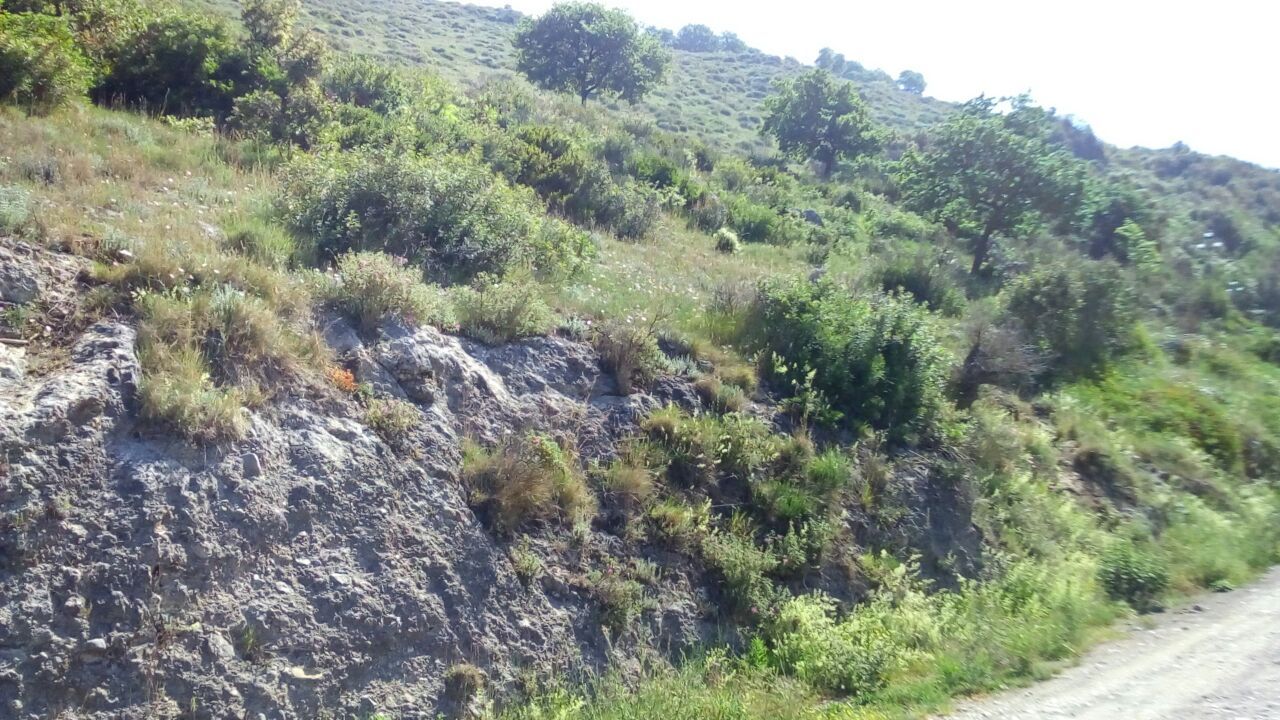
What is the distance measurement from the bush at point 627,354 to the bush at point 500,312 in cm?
62

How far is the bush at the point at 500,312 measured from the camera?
8.72 metres

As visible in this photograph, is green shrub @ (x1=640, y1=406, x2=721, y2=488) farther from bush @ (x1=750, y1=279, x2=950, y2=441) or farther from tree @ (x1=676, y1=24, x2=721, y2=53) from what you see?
tree @ (x1=676, y1=24, x2=721, y2=53)

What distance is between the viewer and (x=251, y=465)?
6.04 metres

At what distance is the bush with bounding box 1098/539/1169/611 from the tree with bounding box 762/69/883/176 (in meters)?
24.5

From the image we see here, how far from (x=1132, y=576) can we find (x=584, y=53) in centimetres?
3158

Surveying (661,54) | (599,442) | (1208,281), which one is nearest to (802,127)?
(661,54)

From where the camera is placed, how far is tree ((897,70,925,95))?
3159 inches

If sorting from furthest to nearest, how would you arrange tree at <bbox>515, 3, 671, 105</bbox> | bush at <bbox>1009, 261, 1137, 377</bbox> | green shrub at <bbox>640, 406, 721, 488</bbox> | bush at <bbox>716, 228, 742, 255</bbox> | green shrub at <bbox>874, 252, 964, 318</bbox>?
tree at <bbox>515, 3, 671, 105</bbox>, bush at <bbox>716, 228, 742, 255</bbox>, green shrub at <bbox>874, 252, 964, 318</bbox>, bush at <bbox>1009, 261, 1137, 377</bbox>, green shrub at <bbox>640, 406, 721, 488</bbox>

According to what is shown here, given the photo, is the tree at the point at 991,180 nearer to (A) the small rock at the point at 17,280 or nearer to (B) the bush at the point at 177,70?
(B) the bush at the point at 177,70

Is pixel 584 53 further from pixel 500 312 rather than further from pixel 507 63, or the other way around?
pixel 500 312

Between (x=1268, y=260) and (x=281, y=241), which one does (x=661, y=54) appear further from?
(x=281, y=241)

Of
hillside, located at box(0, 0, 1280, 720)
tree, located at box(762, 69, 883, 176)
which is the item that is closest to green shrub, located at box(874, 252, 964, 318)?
hillside, located at box(0, 0, 1280, 720)

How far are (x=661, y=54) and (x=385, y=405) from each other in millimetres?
34436

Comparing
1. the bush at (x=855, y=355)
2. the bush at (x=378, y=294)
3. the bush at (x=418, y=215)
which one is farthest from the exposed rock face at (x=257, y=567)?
the bush at (x=855, y=355)
